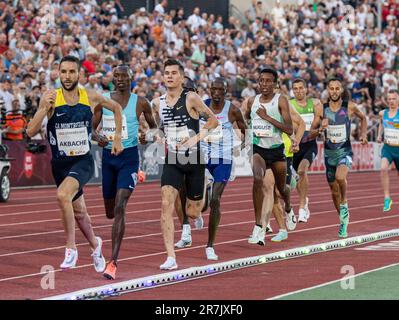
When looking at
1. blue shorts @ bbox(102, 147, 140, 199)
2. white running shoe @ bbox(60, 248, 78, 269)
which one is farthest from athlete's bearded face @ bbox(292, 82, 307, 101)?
white running shoe @ bbox(60, 248, 78, 269)

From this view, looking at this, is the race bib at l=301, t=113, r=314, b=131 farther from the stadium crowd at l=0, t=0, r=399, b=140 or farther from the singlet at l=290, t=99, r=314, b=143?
the stadium crowd at l=0, t=0, r=399, b=140

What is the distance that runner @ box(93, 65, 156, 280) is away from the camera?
11844 mm

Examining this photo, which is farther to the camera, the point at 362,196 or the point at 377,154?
the point at 377,154

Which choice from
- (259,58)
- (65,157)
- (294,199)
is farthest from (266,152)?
(259,58)

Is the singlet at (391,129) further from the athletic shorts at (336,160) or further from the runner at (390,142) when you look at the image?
the athletic shorts at (336,160)

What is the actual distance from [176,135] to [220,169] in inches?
85.3

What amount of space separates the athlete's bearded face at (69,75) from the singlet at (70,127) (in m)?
0.15

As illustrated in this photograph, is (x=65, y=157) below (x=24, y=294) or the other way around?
the other way around

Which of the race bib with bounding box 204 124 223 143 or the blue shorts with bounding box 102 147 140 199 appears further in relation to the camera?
the race bib with bounding box 204 124 223 143

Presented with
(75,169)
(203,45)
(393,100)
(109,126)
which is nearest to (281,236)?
(109,126)

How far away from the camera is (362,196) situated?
26203 mm

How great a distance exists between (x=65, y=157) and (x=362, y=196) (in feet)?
50.1

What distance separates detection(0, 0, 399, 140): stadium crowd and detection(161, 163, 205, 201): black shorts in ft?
36.7

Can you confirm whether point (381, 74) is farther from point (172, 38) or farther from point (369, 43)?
point (172, 38)
